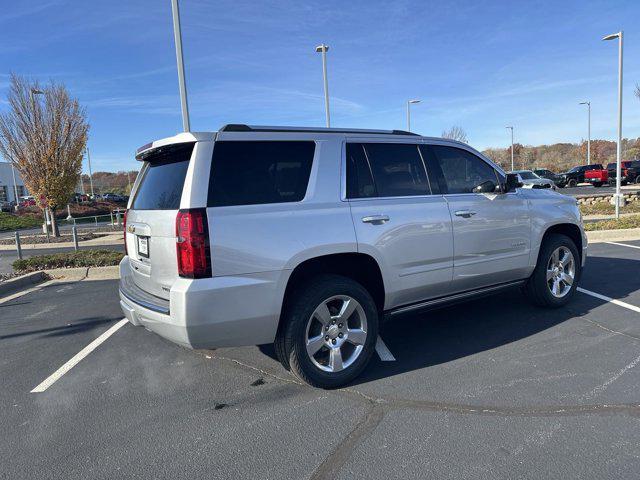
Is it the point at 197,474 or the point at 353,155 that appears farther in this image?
the point at 353,155

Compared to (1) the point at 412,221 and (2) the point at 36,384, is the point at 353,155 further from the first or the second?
(2) the point at 36,384

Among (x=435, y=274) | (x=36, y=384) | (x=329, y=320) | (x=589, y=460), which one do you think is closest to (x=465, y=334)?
(x=435, y=274)

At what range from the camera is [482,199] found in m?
4.54

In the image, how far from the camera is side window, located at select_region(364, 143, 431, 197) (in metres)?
3.96

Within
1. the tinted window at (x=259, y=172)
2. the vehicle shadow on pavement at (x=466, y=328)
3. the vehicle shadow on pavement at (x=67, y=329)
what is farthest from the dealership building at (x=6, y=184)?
the tinted window at (x=259, y=172)

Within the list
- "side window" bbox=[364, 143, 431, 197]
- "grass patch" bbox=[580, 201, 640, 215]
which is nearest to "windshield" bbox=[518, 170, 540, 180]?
"grass patch" bbox=[580, 201, 640, 215]

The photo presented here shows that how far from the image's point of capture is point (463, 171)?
460cm

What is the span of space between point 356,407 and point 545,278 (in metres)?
3.01

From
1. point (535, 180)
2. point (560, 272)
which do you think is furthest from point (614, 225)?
point (535, 180)

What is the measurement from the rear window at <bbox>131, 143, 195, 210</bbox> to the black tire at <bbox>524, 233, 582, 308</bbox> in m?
3.92

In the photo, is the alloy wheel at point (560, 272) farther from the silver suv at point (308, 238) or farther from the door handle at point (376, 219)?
the door handle at point (376, 219)

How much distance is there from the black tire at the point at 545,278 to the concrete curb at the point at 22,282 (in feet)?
25.9

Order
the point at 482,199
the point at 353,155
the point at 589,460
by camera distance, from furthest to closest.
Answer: the point at 482,199 < the point at 353,155 < the point at 589,460

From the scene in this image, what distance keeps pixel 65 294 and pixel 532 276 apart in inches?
268
